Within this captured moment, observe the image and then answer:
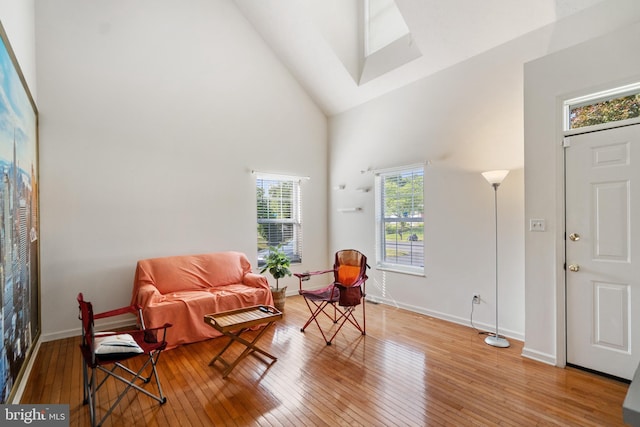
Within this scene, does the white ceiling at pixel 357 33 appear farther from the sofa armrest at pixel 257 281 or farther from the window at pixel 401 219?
the sofa armrest at pixel 257 281

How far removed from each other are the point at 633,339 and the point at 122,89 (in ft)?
18.7

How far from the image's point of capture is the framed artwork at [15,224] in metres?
1.96

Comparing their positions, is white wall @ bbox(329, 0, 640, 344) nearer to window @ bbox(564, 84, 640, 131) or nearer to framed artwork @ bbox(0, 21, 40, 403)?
window @ bbox(564, 84, 640, 131)

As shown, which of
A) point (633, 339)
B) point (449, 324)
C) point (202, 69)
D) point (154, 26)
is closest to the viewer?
point (633, 339)

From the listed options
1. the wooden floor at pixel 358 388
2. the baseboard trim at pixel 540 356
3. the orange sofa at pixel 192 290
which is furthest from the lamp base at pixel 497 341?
the orange sofa at pixel 192 290

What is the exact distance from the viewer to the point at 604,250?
263cm

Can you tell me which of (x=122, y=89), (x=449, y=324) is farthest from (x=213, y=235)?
(x=449, y=324)

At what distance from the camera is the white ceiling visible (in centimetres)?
326

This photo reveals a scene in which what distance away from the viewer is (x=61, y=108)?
11.8 feet

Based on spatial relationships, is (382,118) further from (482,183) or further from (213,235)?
(213,235)

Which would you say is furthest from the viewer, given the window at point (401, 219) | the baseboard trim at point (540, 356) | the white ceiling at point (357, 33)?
the window at point (401, 219)

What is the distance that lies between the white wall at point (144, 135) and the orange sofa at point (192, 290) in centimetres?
31

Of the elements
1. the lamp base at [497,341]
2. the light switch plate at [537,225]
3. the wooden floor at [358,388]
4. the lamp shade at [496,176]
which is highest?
the lamp shade at [496,176]

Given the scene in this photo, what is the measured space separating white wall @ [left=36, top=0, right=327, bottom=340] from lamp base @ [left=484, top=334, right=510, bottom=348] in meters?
3.33
